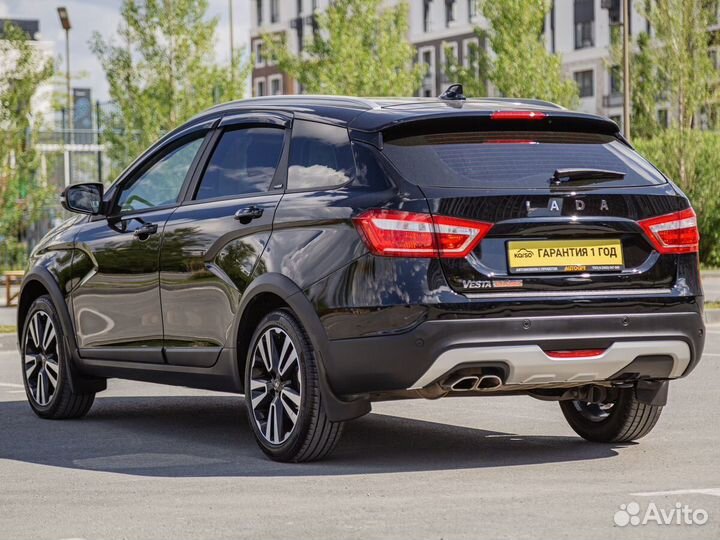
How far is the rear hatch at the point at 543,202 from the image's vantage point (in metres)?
7.59

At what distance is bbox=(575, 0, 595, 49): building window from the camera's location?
7638 cm

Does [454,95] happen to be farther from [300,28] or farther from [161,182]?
[300,28]

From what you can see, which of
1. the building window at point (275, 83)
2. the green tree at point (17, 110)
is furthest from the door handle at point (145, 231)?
the building window at point (275, 83)

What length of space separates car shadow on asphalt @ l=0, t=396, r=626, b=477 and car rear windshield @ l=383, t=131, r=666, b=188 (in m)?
1.35

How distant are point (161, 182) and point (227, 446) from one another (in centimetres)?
165

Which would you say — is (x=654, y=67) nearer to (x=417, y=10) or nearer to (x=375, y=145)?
(x=375, y=145)

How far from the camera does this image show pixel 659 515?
647 centimetres

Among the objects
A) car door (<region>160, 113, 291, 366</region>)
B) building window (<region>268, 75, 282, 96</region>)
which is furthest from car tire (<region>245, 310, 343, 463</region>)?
building window (<region>268, 75, 282, 96</region>)

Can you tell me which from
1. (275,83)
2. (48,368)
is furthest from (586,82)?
(48,368)

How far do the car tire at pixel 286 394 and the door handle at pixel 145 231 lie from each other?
126 cm

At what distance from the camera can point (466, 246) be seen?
24.8 ft

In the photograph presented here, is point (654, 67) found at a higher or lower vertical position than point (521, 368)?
higher

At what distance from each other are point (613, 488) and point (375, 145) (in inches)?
75.6

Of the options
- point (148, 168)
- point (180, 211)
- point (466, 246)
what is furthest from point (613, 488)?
point (148, 168)
